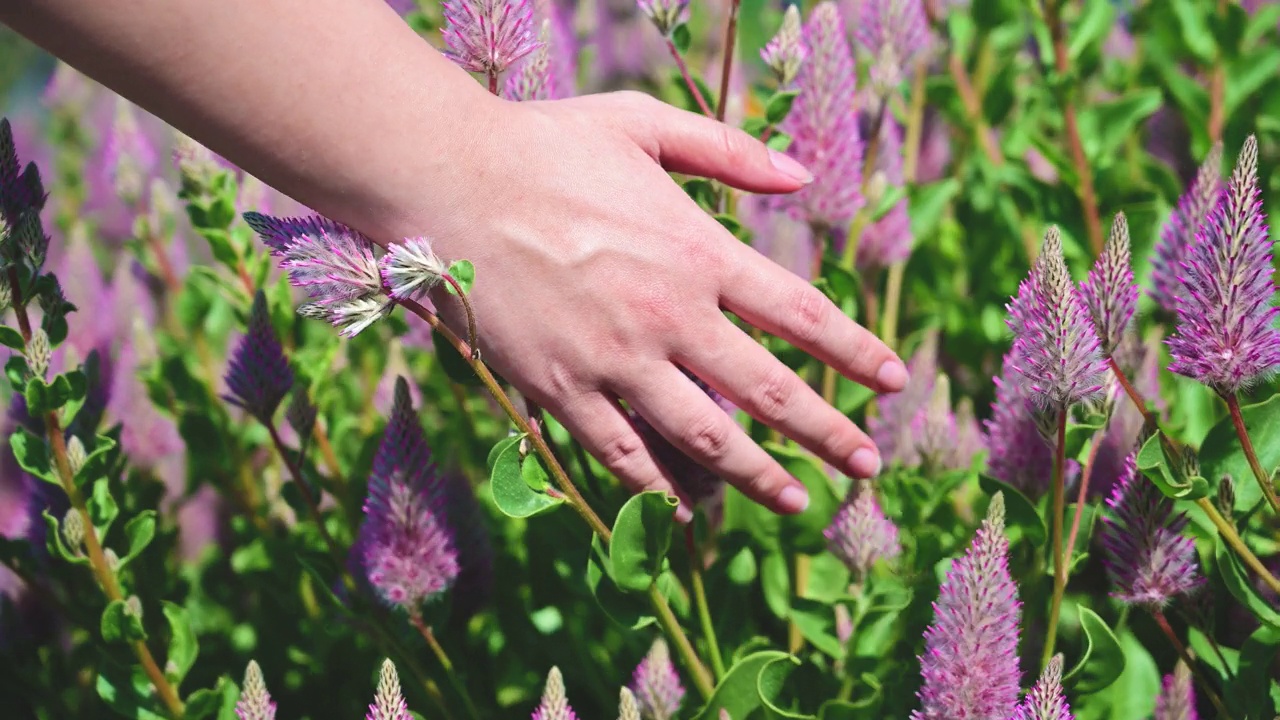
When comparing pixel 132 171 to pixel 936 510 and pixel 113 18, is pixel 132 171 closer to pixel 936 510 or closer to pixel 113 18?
pixel 113 18

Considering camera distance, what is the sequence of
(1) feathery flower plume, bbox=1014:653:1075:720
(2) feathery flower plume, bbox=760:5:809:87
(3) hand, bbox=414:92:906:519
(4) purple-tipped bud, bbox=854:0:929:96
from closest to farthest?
(1) feathery flower plume, bbox=1014:653:1075:720
(3) hand, bbox=414:92:906:519
(2) feathery flower plume, bbox=760:5:809:87
(4) purple-tipped bud, bbox=854:0:929:96

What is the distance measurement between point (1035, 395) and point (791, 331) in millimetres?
263

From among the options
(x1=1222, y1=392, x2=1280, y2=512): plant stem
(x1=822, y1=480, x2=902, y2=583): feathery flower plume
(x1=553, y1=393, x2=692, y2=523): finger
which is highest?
(x1=1222, y1=392, x2=1280, y2=512): plant stem

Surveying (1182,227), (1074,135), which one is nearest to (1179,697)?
(1182,227)

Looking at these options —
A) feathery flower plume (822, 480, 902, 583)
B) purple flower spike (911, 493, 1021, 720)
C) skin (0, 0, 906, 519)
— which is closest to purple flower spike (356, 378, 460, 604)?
skin (0, 0, 906, 519)

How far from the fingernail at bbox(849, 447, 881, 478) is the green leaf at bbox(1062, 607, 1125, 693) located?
26 cm

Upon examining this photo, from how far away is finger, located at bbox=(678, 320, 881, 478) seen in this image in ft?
3.63

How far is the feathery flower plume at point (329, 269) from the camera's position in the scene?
0.91m

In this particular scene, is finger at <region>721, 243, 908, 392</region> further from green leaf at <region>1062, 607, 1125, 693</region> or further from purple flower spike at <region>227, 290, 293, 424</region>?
purple flower spike at <region>227, 290, 293, 424</region>

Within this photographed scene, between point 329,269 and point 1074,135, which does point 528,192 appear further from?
point 1074,135

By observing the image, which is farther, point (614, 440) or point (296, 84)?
point (614, 440)

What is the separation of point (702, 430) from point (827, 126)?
488mm

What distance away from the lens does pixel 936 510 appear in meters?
1.37

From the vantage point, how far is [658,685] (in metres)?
1.11
